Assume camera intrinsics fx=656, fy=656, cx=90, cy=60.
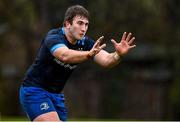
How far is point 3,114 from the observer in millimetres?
28172

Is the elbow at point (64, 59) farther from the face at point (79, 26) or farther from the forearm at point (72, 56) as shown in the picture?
the face at point (79, 26)

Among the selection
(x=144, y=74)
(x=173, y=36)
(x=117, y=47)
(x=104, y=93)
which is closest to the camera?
(x=117, y=47)

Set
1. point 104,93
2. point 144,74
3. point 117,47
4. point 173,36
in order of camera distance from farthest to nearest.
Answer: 1. point 144,74
2. point 104,93
3. point 173,36
4. point 117,47

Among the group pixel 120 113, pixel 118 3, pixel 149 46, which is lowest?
pixel 120 113

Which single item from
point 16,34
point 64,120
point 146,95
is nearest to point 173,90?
point 146,95

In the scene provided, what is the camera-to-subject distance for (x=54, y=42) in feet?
26.0

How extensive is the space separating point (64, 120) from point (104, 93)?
20.5m

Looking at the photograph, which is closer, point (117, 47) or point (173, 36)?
point (117, 47)

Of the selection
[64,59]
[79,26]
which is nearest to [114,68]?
[79,26]

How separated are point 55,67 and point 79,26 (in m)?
0.62

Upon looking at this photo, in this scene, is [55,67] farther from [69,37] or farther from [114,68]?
[114,68]

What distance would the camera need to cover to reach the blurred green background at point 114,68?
25281 mm

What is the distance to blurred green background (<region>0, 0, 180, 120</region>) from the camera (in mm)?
25281

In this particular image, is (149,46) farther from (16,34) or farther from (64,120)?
(64,120)
